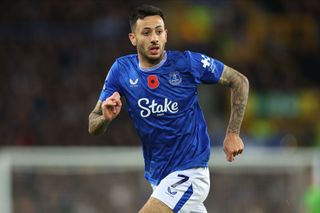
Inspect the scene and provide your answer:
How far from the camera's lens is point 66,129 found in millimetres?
15133

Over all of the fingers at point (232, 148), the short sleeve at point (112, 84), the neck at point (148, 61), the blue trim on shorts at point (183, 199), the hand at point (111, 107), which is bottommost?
the blue trim on shorts at point (183, 199)

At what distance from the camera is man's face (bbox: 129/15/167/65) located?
5570 millimetres

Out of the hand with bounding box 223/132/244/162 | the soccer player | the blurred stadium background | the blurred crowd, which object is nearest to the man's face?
the soccer player

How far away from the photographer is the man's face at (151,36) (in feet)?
18.3

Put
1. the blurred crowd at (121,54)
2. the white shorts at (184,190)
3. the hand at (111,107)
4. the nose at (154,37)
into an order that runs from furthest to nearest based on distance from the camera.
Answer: the blurred crowd at (121,54), the white shorts at (184,190), the nose at (154,37), the hand at (111,107)

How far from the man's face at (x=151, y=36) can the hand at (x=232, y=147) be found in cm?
67

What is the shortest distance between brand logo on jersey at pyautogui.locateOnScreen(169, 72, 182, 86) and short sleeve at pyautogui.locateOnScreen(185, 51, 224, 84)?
0.09 meters

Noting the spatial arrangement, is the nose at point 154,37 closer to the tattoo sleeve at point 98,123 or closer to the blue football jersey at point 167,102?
the blue football jersey at point 167,102

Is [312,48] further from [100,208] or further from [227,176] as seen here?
[100,208]

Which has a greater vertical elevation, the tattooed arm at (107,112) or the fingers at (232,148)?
the tattooed arm at (107,112)

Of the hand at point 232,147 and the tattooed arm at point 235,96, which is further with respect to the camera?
the tattooed arm at point 235,96

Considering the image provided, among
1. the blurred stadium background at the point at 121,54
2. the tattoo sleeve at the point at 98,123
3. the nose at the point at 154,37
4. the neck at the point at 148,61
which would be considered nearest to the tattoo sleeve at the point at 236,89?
the neck at the point at 148,61

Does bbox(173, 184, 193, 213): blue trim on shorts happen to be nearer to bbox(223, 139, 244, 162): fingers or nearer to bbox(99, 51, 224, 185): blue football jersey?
bbox(99, 51, 224, 185): blue football jersey

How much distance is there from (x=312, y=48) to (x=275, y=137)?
9.82 feet
